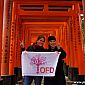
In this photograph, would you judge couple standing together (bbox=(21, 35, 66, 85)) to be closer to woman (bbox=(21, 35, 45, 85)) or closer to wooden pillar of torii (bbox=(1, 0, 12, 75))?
woman (bbox=(21, 35, 45, 85))

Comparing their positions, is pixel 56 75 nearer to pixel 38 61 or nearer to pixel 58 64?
pixel 58 64

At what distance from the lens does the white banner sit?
20.6 ft

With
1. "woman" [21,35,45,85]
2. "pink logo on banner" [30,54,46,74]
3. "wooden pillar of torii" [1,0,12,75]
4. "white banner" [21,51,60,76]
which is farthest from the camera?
"wooden pillar of torii" [1,0,12,75]

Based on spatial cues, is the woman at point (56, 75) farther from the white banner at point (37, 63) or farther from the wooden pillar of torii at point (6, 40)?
the wooden pillar of torii at point (6, 40)

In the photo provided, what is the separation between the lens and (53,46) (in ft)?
18.2

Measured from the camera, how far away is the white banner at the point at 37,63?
20.6ft

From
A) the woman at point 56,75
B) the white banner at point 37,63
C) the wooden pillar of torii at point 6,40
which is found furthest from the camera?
the wooden pillar of torii at point 6,40

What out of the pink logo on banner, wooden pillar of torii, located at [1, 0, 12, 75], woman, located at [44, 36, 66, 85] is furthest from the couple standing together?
wooden pillar of torii, located at [1, 0, 12, 75]

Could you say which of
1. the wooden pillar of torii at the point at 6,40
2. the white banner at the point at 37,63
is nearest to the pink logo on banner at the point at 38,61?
the white banner at the point at 37,63

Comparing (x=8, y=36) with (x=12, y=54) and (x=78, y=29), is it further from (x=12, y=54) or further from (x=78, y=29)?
(x=78, y=29)

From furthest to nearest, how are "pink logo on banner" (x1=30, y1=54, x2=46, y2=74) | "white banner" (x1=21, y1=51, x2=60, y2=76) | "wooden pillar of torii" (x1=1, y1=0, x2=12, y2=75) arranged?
"wooden pillar of torii" (x1=1, y1=0, x2=12, y2=75)
"pink logo on banner" (x1=30, y1=54, x2=46, y2=74)
"white banner" (x1=21, y1=51, x2=60, y2=76)

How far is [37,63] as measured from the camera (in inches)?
256

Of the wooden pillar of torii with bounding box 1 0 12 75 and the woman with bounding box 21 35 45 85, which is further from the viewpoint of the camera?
the wooden pillar of torii with bounding box 1 0 12 75

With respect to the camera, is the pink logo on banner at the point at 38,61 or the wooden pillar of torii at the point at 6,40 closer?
the pink logo on banner at the point at 38,61
